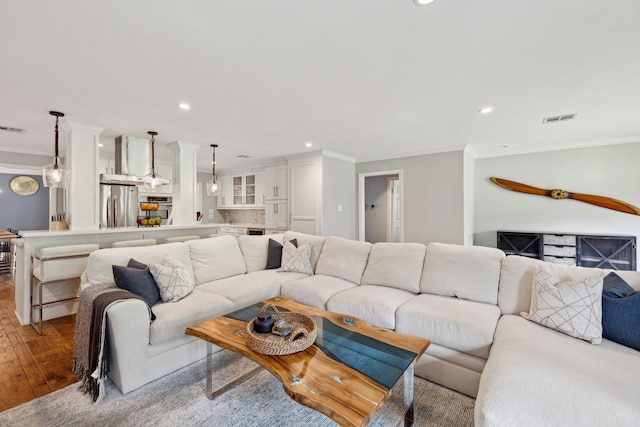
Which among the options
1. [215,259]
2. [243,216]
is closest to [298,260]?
[215,259]

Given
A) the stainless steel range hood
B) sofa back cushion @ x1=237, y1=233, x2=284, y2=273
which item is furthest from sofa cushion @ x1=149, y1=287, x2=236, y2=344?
the stainless steel range hood

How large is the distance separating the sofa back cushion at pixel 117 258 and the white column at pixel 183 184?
187 centimetres

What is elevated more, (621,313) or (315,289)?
(621,313)

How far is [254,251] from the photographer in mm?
3561

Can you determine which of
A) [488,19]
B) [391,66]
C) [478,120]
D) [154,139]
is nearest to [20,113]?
[154,139]

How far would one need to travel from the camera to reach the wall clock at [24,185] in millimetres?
7402

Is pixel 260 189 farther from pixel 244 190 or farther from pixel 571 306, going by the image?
pixel 571 306

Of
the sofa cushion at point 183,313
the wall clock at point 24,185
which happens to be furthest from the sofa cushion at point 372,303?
the wall clock at point 24,185

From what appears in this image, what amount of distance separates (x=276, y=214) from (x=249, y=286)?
3518mm

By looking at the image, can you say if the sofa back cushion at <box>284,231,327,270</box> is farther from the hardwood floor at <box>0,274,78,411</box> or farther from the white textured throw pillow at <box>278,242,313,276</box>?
the hardwood floor at <box>0,274,78,411</box>

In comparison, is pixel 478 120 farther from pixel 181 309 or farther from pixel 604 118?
pixel 181 309

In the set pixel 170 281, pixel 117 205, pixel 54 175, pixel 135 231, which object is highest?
pixel 54 175

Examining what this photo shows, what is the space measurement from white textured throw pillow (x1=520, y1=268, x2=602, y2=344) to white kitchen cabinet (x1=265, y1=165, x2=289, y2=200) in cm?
474

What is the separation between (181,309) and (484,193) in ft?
18.4
